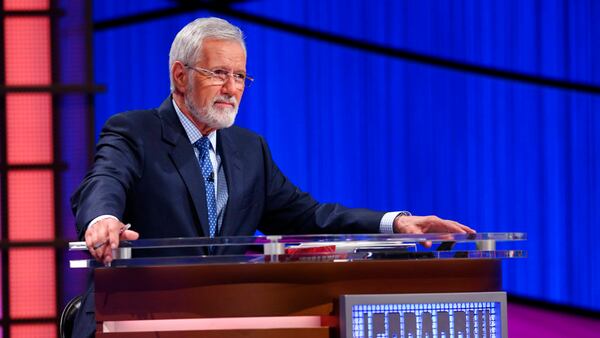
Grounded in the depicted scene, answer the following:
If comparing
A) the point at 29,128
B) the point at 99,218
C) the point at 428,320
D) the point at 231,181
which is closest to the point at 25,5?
the point at 29,128

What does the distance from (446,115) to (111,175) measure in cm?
307

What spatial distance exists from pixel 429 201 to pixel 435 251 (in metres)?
3.21

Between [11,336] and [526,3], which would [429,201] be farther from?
[11,336]

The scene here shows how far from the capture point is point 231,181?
221 cm

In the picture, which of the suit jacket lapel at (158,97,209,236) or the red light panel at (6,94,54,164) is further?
the red light panel at (6,94,54,164)

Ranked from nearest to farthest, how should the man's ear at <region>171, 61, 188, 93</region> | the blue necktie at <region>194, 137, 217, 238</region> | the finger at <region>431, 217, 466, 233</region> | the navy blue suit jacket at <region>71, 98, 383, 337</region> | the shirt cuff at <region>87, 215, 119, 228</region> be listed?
the shirt cuff at <region>87, 215, 119, 228</region> < the finger at <region>431, 217, 466, 233</region> < the navy blue suit jacket at <region>71, 98, 383, 337</region> < the blue necktie at <region>194, 137, 217, 238</region> < the man's ear at <region>171, 61, 188, 93</region>

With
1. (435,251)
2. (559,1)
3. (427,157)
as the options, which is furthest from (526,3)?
(435,251)

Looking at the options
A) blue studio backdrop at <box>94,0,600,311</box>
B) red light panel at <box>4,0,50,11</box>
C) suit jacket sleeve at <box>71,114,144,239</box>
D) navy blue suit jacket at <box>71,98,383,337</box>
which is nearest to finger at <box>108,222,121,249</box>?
suit jacket sleeve at <box>71,114,144,239</box>

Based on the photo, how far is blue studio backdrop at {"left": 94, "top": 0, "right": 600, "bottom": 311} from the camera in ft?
15.4

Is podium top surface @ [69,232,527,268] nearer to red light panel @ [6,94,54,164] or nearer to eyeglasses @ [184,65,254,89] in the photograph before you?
eyeglasses @ [184,65,254,89]

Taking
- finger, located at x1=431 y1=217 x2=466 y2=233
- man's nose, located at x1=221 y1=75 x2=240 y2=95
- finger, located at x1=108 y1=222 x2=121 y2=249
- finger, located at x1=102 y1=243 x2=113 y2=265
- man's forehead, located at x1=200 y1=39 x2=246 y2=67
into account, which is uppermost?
man's forehead, located at x1=200 y1=39 x2=246 y2=67

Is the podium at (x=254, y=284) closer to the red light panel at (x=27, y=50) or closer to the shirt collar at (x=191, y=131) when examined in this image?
the shirt collar at (x=191, y=131)

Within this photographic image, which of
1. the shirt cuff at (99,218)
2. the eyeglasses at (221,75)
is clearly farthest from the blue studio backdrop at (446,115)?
the shirt cuff at (99,218)

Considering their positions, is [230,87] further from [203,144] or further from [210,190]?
[210,190]
